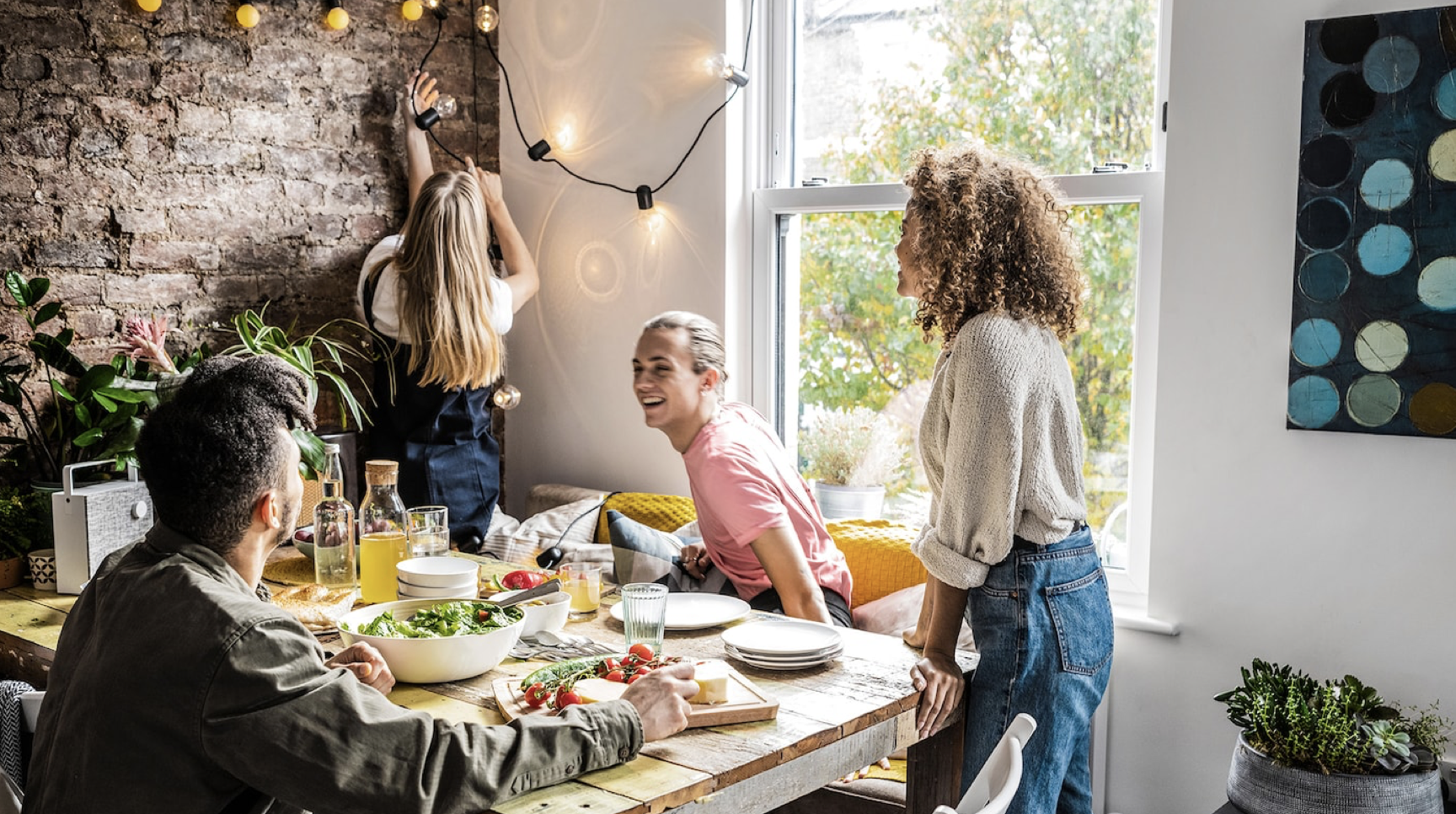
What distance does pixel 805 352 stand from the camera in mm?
3498

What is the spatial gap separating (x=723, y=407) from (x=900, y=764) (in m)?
0.88

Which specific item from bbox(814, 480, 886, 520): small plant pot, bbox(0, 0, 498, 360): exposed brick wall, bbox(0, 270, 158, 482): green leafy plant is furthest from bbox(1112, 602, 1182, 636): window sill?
bbox(0, 0, 498, 360): exposed brick wall

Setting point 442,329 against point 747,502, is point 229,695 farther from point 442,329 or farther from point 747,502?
point 442,329

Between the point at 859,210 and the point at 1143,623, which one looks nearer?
the point at 1143,623

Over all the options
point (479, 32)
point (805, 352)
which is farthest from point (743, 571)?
point (479, 32)

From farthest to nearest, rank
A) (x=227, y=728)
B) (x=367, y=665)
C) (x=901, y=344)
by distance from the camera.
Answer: (x=901, y=344)
(x=367, y=665)
(x=227, y=728)

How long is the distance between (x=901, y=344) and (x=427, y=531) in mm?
1450

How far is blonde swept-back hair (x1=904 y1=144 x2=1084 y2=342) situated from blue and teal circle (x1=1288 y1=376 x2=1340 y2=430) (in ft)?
2.40

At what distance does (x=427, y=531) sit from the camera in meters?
2.41

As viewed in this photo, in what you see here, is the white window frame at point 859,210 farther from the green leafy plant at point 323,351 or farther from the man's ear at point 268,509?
the man's ear at point 268,509

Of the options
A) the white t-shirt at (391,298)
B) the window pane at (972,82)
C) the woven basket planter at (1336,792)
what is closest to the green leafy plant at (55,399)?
the white t-shirt at (391,298)

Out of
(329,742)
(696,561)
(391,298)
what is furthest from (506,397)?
(329,742)

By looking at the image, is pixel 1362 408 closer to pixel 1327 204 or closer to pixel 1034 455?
pixel 1327 204

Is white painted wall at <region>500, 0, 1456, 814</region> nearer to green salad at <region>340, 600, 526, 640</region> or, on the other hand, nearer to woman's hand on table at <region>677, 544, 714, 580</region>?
woman's hand on table at <region>677, 544, 714, 580</region>
